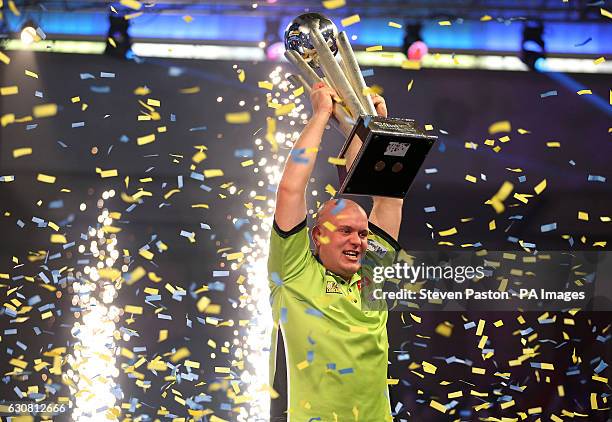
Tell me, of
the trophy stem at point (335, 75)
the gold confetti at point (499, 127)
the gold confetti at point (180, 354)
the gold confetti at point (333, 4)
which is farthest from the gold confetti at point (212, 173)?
the trophy stem at point (335, 75)

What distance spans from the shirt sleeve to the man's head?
106 millimetres

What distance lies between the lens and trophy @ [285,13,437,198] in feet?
7.70

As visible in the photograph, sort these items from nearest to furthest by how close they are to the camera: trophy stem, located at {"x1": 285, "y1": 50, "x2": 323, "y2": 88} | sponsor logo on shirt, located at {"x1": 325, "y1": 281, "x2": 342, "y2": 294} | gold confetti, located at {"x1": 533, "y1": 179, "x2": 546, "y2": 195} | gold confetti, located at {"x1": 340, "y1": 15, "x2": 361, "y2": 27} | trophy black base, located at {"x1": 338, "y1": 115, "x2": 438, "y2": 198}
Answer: trophy black base, located at {"x1": 338, "y1": 115, "x2": 438, "y2": 198} → sponsor logo on shirt, located at {"x1": 325, "y1": 281, "x2": 342, "y2": 294} → trophy stem, located at {"x1": 285, "y1": 50, "x2": 323, "y2": 88} → gold confetti, located at {"x1": 340, "y1": 15, "x2": 361, "y2": 27} → gold confetti, located at {"x1": 533, "y1": 179, "x2": 546, "y2": 195}

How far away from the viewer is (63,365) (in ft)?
13.9

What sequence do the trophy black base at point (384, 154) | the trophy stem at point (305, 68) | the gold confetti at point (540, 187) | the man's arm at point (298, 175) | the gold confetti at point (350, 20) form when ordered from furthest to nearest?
the gold confetti at point (540, 187)
the gold confetti at point (350, 20)
the trophy stem at point (305, 68)
the man's arm at point (298, 175)
the trophy black base at point (384, 154)

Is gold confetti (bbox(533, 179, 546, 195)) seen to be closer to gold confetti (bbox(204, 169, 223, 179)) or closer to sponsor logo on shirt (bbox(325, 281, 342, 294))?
gold confetti (bbox(204, 169, 223, 179))

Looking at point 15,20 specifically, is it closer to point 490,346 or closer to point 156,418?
point 156,418

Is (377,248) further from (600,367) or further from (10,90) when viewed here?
(10,90)

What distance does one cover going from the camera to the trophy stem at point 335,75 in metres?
2.56

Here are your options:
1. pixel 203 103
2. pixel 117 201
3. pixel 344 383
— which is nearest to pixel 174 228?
pixel 117 201

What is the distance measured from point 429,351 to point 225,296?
1.10m

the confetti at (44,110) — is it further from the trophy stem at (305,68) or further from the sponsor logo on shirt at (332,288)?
the sponsor logo on shirt at (332,288)

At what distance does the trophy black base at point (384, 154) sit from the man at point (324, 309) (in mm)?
102

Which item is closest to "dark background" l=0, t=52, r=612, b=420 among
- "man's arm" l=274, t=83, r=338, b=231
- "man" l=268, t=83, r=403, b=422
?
"man" l=268, t=83, r=403, b=422
